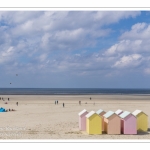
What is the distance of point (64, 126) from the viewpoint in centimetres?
2414

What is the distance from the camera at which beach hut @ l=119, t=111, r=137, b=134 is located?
784 inches

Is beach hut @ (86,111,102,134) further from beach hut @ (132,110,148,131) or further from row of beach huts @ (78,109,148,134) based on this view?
beach hut @ (132,110,148,131)

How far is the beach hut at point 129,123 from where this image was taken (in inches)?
784

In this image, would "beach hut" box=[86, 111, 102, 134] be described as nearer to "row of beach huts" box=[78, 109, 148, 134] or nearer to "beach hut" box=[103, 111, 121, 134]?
"row of beach huts" box=[78, 109, 148, 134]

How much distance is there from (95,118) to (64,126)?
16.0 feet

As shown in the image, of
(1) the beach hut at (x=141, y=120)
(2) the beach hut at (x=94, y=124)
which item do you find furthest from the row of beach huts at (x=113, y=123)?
(1) the beach hut at (x=141, y=120)

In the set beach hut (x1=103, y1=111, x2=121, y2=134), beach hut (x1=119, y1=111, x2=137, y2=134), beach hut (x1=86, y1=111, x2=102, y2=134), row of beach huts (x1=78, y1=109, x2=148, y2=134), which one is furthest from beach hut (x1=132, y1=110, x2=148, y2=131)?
beach hut (x1=86, y1=111, x2=102, y2=134)

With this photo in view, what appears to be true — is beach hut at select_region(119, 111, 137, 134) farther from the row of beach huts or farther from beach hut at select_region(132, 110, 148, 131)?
beach hut at select_region(132, 110, 148, 131)

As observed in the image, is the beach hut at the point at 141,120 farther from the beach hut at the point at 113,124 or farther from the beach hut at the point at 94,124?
the beach hut at the point at 94,124

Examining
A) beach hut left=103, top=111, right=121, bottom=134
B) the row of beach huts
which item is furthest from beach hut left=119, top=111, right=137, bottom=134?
beach hut left=103, top=111, right=121, bottom=134

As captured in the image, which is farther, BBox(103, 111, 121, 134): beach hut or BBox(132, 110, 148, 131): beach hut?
BBox(132, 110, 148, 131): beach hut

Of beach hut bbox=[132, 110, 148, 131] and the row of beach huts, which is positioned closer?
the row of beach huts
